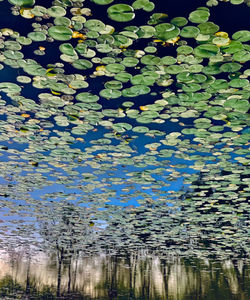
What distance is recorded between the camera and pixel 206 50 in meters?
2.45

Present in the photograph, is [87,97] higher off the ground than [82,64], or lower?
lower

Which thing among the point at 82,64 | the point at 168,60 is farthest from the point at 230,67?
the point at 82,64

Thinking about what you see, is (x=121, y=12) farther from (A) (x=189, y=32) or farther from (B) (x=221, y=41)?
(B) (x=221, y=41)

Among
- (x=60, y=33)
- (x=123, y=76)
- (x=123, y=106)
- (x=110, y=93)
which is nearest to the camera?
(x=60, y=33)

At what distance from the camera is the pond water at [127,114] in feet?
7.44

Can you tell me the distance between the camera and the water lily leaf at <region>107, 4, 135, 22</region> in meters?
2.11

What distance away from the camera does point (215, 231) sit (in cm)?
860

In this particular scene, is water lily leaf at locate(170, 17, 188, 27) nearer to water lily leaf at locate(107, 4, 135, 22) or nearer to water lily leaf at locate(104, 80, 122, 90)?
water lily leaf at locate(107, 4, 135, 22)

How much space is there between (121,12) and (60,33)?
0.63 meters

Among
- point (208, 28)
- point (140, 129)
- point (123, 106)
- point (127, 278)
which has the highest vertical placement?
point (208, 28)

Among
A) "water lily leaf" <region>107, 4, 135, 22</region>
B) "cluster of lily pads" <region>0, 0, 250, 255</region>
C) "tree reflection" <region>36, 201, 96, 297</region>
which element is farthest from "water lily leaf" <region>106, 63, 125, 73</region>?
"tree reflection" <region>36, 201, 96, 297</region>

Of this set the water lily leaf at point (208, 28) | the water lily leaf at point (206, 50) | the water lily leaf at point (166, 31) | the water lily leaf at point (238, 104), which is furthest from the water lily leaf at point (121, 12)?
the water lily leaf at point (238, 104)

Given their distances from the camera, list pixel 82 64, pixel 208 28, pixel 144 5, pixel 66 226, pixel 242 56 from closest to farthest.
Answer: pixel 144 5, pixel 208 28, pixel 242 56, pixel 82 64, pixel 66 226

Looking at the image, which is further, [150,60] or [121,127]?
[121,127]
